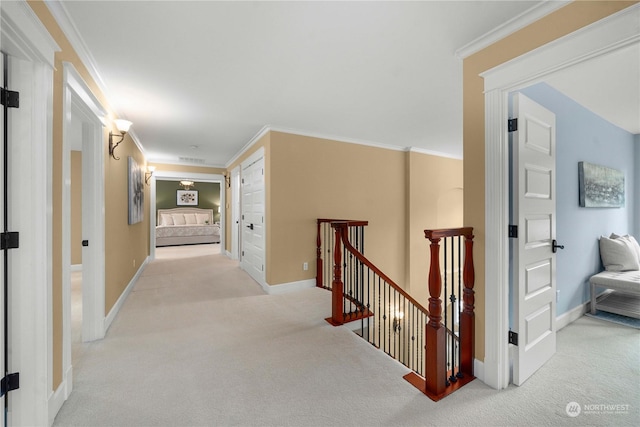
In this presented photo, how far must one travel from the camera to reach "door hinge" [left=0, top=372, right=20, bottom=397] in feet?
4.27

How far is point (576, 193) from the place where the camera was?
9.15 feet

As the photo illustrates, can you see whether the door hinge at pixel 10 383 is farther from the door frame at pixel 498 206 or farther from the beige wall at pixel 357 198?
the door frame at pixel 498 206

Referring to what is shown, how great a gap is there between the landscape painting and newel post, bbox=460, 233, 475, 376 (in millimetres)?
1947

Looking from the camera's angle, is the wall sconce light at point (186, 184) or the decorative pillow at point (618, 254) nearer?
the decorative pillow at point (618, 254)

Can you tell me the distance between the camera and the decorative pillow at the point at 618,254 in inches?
116

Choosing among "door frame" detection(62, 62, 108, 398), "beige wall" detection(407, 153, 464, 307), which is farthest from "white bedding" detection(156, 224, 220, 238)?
"beige wall" detection(407, 153, 464, 307)

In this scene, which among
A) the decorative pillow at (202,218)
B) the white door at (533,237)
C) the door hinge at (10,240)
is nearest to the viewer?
the door hinge at (10,240)

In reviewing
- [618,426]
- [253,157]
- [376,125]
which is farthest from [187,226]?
[618,426]

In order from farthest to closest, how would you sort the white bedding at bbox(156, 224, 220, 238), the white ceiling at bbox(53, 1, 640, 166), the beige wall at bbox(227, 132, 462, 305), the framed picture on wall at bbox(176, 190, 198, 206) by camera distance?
the framed picture on wall at bbox(176, 190, 198, 206)
the white bedding at bbox(156, 224, 220, 238)
the beige wall at bbox(227, 132, 462, 305)
the white ceiling at bbox(53, 1, 640, 166)

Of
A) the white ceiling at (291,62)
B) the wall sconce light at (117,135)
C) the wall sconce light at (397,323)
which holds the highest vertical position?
the white ceiling at (291,62)

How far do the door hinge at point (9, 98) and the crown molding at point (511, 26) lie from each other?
2621 millimetres

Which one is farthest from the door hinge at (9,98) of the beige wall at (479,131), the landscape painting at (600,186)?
the landscape painting at (600,186)

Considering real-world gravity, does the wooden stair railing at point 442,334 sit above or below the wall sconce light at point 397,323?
above

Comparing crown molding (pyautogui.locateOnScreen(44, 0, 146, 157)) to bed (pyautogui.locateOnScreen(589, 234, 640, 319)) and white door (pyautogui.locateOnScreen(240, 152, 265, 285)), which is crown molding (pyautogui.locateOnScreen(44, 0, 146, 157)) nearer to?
white door (pyautogui.locateOnScreen(240, 152, 265, 285))
